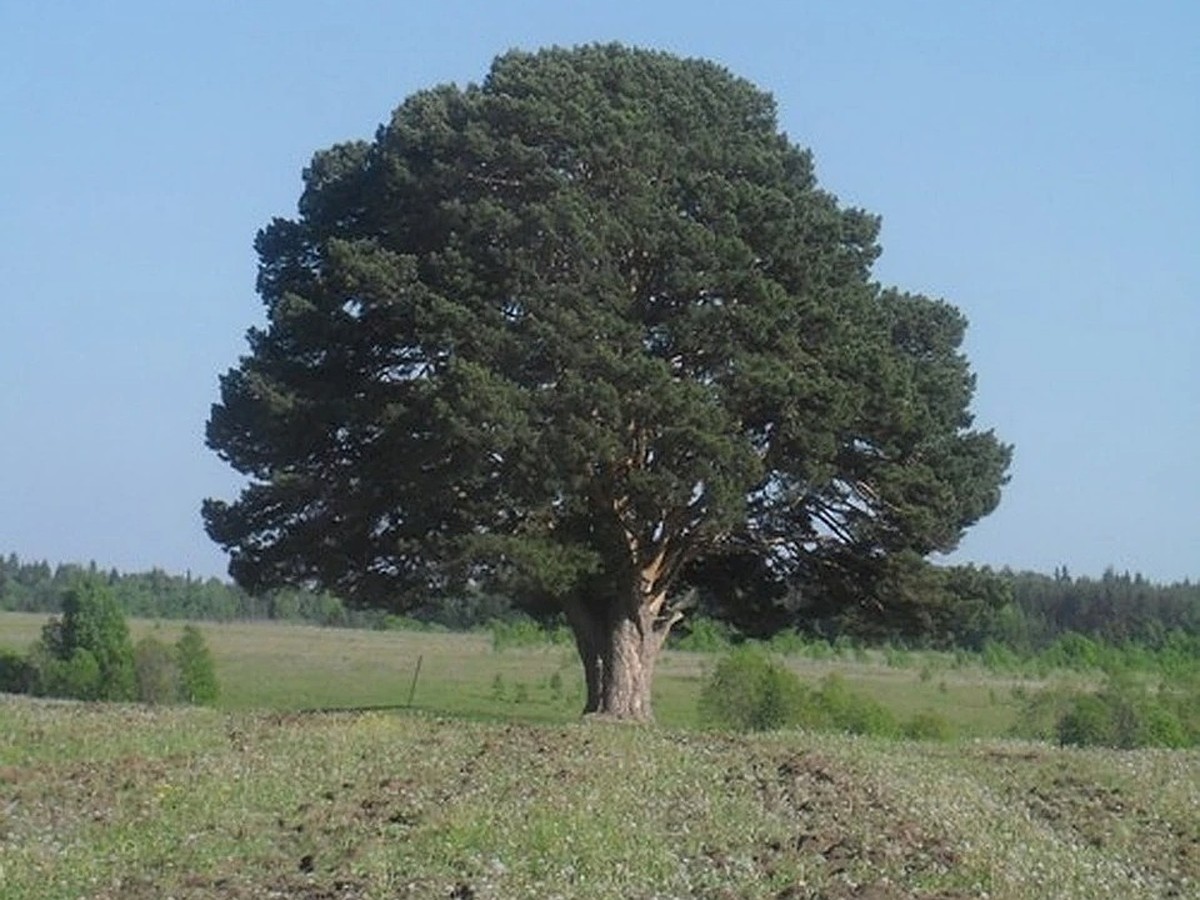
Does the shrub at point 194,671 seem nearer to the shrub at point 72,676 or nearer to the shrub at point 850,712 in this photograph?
the shrub at point 72,676

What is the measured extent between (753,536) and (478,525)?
676 cm

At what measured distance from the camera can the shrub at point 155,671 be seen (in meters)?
80.4

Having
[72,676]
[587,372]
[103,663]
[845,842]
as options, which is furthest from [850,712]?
[845,842]

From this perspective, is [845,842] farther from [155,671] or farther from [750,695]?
[155,671]

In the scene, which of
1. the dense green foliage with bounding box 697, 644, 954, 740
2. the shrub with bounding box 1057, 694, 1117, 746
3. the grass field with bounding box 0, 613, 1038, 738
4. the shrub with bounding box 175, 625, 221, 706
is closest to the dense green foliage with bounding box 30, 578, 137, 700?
the shrub with bounding box 175, 625, 221, 706

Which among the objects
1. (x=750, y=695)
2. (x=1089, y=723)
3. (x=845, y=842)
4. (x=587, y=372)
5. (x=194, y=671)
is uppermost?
(x=587, y=372)

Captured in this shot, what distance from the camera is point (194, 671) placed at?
268 ft

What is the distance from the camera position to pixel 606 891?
14266mm

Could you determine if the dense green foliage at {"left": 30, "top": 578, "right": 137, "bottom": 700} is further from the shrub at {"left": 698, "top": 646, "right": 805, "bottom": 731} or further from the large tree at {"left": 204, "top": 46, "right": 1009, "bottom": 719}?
the large tree at {"left": 204, "top": 46, "right": 1009, "bottom": 719}

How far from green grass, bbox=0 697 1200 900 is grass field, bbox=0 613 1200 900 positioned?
1.6 inches

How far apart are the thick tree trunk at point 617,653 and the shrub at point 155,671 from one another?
146ft

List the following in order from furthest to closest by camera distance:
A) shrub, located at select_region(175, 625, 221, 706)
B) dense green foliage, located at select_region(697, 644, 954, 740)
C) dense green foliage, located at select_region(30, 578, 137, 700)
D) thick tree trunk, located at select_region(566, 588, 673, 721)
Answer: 1. dense green foliage, located at select_region(30, 578, 137, 700)
2. shrub, located at select_region(175, 625, 221, 706)
3. dense green foliage, located at select_region(697, 644, 954, 740)
4. thick tree trunk, located at select_region(566, 588, 673, 721)

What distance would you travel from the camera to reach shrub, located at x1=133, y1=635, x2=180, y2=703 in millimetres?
80438

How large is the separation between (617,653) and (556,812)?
19.5 meters
